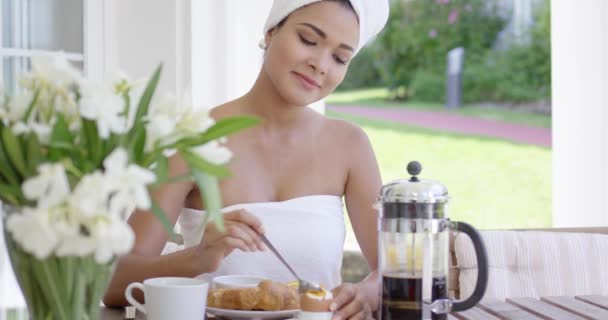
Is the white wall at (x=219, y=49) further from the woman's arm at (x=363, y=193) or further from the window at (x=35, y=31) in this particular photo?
the woman's arm at (x=363, y=193)

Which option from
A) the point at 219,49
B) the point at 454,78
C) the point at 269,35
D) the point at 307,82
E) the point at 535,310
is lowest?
→ the point at 535,310

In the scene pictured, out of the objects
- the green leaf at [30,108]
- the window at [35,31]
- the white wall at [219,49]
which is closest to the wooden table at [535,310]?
the green leaf at [30,108]

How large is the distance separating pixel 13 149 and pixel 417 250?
2.11 feet

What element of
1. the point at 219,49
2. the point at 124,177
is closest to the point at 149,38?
the point at 219,49

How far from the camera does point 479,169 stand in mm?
9242

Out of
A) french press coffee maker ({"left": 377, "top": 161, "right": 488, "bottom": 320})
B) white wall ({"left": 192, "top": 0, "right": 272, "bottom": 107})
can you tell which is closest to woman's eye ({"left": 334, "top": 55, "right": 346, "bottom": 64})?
french press coffee maker ({"left": 377, "top": 161, "right": 488, "bottom": 320})

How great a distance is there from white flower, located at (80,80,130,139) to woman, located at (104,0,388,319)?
73 centimetres

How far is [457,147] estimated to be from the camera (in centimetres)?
924

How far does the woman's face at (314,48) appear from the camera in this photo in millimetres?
1734

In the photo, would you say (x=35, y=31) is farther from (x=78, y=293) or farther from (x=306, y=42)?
(x=78, y=293)

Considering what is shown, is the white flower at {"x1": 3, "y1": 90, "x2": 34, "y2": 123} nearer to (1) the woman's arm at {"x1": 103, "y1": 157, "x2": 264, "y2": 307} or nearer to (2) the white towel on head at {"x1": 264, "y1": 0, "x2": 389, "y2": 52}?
(1) the woman's arm at {"x1": 103, "y1": 157, "x2": 264, "y2": 307}

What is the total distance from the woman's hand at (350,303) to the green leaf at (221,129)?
0.55m

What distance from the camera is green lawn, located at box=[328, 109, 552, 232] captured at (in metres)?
9.14

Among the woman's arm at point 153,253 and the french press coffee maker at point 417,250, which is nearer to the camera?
the french press coffee maker at point 417,250
